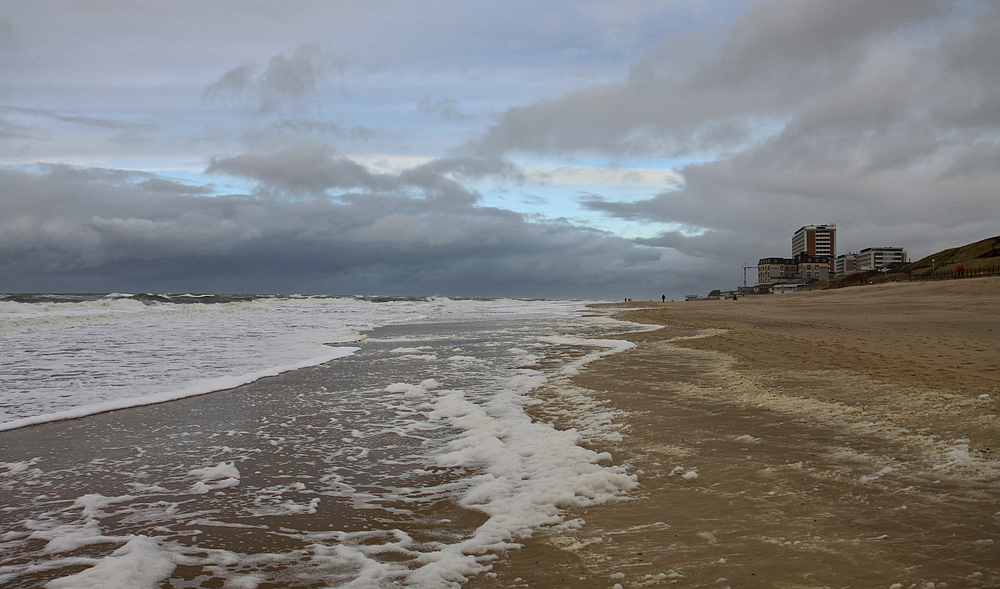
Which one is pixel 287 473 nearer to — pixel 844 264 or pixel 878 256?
pixel 844 264

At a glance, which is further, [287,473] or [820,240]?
[820,240]

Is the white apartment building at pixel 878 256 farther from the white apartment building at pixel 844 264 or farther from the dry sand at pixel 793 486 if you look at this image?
the dry sand at pixel 793 486

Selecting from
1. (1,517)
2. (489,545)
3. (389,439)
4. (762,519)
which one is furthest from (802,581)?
(1,517)

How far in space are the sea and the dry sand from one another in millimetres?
311

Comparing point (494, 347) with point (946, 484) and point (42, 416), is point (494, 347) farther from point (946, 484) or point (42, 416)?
point (946, 484)

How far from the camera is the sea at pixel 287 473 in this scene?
116 inches

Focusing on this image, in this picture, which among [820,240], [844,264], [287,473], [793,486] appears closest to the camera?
[793,486]

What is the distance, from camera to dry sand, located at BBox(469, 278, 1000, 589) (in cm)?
265

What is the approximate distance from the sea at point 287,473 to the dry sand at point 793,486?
0.31m

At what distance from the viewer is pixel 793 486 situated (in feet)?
12.2

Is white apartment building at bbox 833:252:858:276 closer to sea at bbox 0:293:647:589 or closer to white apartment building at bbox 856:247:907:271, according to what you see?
white apartment building at bbox 856:247:907:271

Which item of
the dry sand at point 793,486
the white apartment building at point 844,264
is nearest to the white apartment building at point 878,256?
the white apartment building at point 844,264

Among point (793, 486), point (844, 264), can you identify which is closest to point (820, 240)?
point (844, 264)

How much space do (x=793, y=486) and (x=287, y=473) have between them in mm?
3866
